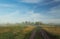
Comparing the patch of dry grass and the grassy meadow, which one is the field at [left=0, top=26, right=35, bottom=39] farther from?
the patch of dry grass

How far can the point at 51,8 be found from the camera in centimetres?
200

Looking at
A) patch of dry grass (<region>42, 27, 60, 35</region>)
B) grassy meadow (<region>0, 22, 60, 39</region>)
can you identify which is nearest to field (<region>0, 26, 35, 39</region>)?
grassy meadow (<region>0, 22, 60, 39</region>)

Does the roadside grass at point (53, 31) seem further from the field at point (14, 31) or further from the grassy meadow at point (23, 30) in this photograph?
the field at point (14, 31)

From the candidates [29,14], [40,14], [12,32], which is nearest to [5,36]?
[12,32]

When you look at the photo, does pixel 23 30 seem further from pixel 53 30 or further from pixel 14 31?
pixel 53 30

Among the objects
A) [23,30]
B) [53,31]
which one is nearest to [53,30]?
[53,31]

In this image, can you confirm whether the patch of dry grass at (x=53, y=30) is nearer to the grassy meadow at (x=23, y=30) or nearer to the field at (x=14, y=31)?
the grassy meadow at (x=23, y=30)

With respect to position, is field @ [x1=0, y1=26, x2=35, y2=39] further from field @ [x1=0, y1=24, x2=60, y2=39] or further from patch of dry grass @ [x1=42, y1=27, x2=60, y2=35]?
patch of dry grass @ [x1=42, y1=27, x2=60, y2=35]

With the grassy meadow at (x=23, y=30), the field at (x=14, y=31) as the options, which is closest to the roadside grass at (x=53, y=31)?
the grassy meadow at (x=23, y=30)

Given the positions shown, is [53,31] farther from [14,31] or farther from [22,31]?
[14,31]

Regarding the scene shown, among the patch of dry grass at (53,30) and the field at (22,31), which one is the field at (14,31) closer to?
the field at (22,31)

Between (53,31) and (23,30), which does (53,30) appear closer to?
(53,31)

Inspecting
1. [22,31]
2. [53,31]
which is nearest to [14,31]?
[22,31]

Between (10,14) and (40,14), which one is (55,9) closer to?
(40,14)
